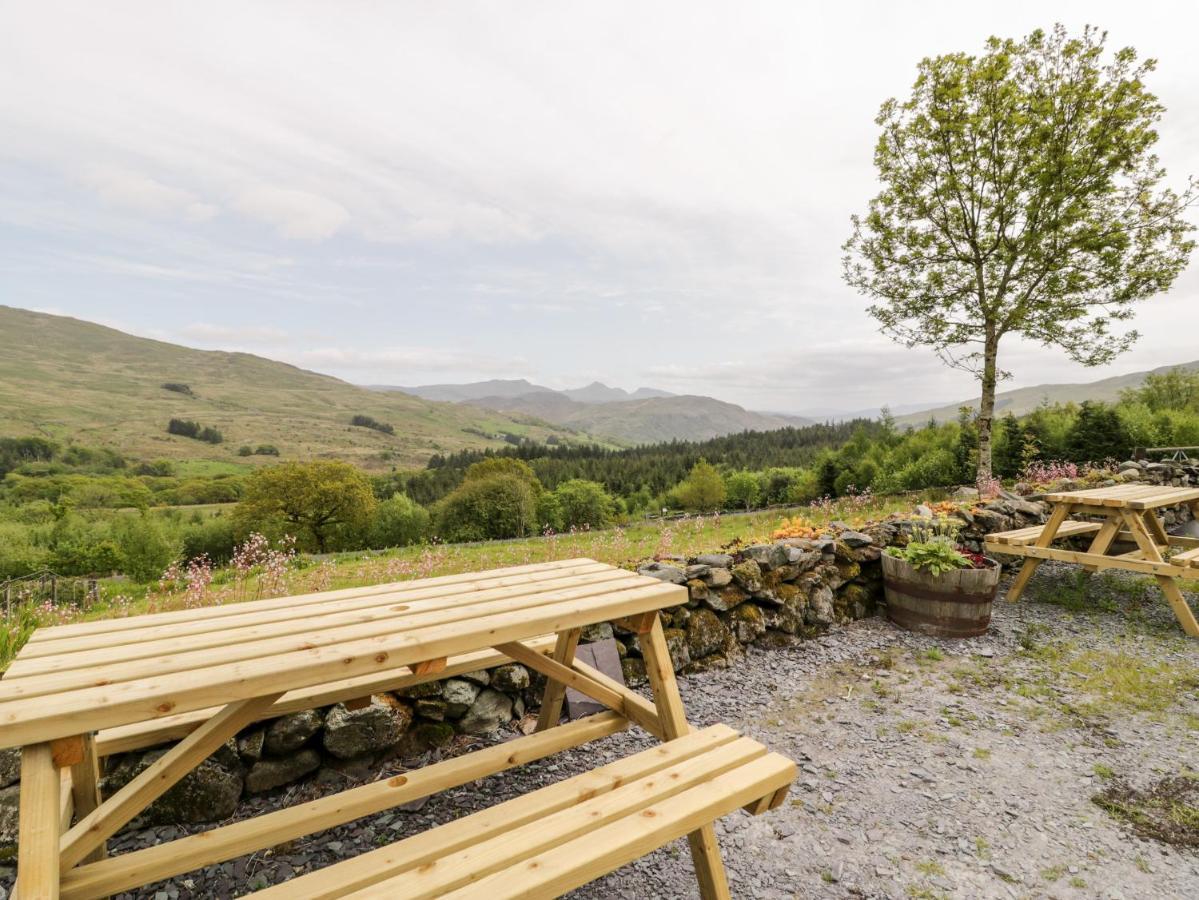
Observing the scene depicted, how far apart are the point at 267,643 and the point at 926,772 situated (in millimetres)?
3682

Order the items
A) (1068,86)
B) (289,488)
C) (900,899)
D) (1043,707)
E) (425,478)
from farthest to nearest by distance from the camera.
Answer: (425,478) < (289,488) < (1068,86) < (1043,707) < (900,899)

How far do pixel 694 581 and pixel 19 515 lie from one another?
7499cm

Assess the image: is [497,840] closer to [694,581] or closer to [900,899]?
[900,899]

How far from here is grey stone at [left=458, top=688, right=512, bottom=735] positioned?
367cm

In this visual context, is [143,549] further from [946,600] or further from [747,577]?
[946,600]

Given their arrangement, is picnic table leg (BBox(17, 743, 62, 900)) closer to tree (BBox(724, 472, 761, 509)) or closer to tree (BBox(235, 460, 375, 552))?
tree (BBox(235, 460, 375, 552))

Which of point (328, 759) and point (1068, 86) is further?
point (1068, 86)

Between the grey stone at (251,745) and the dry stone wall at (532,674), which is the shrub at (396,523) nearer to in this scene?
the dry stone wall at (532,674)

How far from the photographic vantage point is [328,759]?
3.24 metres

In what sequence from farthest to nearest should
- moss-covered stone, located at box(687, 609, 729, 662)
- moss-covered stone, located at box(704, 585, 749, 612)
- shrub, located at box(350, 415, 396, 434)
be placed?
shrub, located at box(350, 415, 396, 434) < moss-covered stone, located at box(704, 585, 749, 612) < moss-covered stone, located at box(687, 609, 729, 662)

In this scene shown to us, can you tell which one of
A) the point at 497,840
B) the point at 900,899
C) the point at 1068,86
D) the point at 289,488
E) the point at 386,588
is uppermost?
the point at 1068,86

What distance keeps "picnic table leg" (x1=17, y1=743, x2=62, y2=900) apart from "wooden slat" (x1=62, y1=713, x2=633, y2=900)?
0.36m

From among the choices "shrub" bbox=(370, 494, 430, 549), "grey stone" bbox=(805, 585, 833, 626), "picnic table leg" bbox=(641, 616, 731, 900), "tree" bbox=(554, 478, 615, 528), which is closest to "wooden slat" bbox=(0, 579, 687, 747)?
"picnic table leg" bbox=(641, 616, 731, 900)

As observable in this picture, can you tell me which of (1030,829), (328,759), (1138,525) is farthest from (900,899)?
(1138,525)
